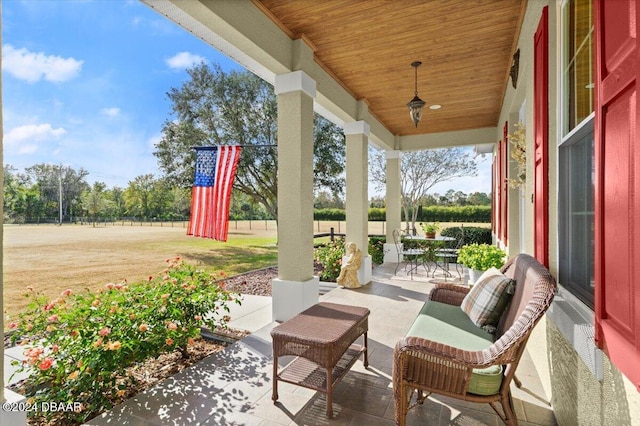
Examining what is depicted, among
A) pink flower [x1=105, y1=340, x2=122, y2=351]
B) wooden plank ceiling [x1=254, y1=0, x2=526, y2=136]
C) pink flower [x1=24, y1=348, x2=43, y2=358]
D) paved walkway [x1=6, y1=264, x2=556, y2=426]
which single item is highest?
wooden plank ceiling [x1=254, y1=0, x2=526, y2=136]

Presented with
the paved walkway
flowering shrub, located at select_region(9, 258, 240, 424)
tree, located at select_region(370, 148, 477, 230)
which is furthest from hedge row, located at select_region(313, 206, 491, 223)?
flowering shrub, located at select_region(9, 258, 240, 424)

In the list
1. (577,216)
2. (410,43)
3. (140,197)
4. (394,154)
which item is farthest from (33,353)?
(140,197)

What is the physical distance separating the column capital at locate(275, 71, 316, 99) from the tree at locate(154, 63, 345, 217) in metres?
5.76

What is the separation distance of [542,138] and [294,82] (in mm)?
2676

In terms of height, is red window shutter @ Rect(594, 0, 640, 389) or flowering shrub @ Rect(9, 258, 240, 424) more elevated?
red window shutter @ Rect(594, 0, 640, 389)

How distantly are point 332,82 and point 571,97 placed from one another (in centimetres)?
343

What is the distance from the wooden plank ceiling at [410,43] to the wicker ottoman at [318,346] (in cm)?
297

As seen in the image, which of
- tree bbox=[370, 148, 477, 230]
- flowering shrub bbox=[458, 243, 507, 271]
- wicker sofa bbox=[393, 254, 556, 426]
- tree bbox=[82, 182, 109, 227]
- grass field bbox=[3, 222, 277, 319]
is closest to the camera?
wicker sofa bbox=[393, 254, 556, 426]

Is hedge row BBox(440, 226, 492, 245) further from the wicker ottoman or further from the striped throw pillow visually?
the wicker ottoman

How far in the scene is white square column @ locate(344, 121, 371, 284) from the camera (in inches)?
232

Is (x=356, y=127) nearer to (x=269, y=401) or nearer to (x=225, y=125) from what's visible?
(x=269, y=401)

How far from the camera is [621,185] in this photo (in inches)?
40.9

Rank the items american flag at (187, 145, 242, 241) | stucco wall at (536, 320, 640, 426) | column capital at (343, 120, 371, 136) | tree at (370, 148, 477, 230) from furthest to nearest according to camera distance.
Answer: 1. tree at (370, 148, 477, 230)
2. column capital at (343, 120, 371, 136)
3. american flag at (187, 145, 242, 241)
4. stucco wall at (536, 320, 640, 426)

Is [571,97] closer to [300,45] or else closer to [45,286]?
[300,45]
